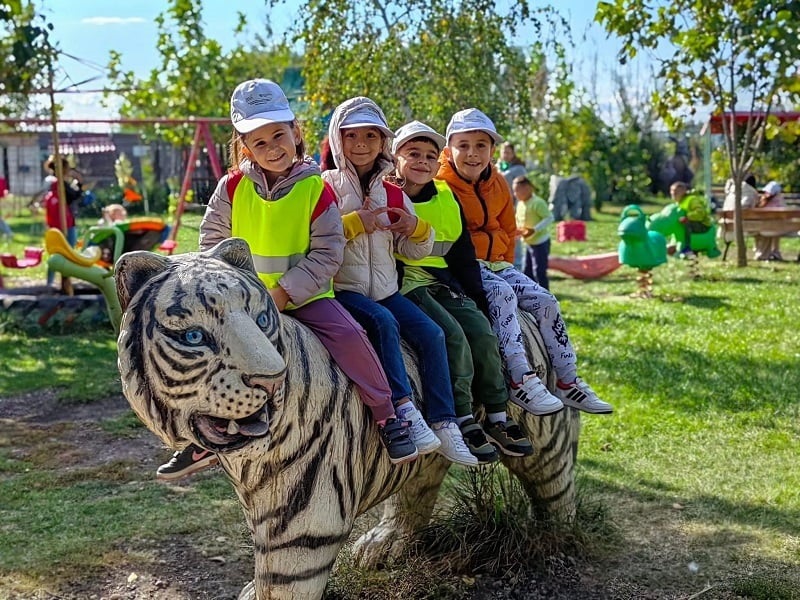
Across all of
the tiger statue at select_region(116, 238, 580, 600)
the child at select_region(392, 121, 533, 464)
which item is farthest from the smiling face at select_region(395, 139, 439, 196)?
the tiger statue at select_region(116, 238, 580, 600)

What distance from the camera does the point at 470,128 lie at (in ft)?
11.8

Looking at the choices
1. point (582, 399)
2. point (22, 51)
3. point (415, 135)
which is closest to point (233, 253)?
point (415, 135)

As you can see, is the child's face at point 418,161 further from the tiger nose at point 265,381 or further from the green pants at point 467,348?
the tiger nose at point 265,381

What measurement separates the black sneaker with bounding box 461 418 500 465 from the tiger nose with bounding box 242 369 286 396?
972mm

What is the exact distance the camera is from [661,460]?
18.4ft

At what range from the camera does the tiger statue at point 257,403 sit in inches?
94.6

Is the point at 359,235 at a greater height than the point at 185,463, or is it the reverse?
the point at 359,235

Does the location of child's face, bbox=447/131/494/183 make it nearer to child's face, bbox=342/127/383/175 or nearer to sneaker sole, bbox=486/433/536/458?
child's face, bbox=342/127/383/175

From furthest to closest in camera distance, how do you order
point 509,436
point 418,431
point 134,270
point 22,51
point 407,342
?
point 22,51, point 509,436, point 407,342, point 418,431, point 134,270

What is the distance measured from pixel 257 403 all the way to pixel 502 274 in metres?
1.65

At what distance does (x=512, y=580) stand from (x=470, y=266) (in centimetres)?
129

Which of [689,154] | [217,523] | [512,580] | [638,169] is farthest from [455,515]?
[689,154]

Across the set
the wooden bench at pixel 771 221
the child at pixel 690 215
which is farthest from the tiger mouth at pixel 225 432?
the wooden bench at pixel 771 221

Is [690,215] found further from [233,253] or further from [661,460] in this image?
[233,253]
